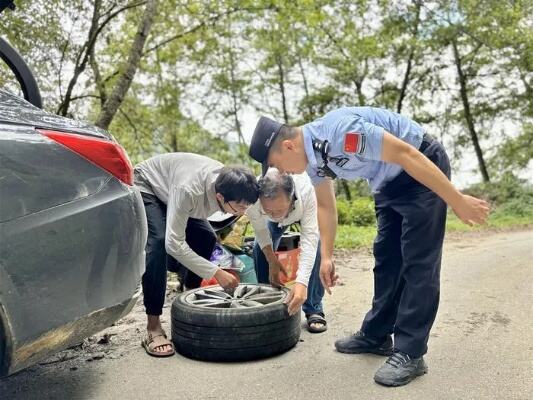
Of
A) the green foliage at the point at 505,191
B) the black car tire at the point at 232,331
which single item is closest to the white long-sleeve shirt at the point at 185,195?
the black car tire at the point at 232,331

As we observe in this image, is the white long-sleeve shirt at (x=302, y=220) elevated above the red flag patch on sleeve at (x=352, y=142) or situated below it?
below

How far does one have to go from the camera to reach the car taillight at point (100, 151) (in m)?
2.07

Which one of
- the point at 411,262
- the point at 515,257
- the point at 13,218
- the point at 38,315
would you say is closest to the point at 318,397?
the point at 411,262

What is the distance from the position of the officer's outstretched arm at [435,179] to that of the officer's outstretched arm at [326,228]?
748 millimetres

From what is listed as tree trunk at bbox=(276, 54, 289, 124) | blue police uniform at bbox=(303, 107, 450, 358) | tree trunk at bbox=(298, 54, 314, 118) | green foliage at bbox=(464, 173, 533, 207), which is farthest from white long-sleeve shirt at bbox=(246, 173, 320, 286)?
tree trunk at bbox=(276, 54, 289, 124)

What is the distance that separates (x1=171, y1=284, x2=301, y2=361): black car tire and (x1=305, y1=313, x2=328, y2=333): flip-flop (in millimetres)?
546

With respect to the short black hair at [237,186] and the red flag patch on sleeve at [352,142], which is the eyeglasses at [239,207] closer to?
the short black hair at [237,186]

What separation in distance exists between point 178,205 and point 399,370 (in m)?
1.52

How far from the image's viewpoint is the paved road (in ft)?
8.48

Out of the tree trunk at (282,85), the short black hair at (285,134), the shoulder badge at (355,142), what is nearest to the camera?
the shoulder badge at (355,142)

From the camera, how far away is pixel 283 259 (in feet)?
14.0

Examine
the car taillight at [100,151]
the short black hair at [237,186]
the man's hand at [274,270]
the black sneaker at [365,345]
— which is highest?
the car taillight at [100,151]

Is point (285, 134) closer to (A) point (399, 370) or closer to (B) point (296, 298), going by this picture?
(B) point (296, 298)

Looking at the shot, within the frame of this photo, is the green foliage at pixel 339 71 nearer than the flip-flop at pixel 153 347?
No
